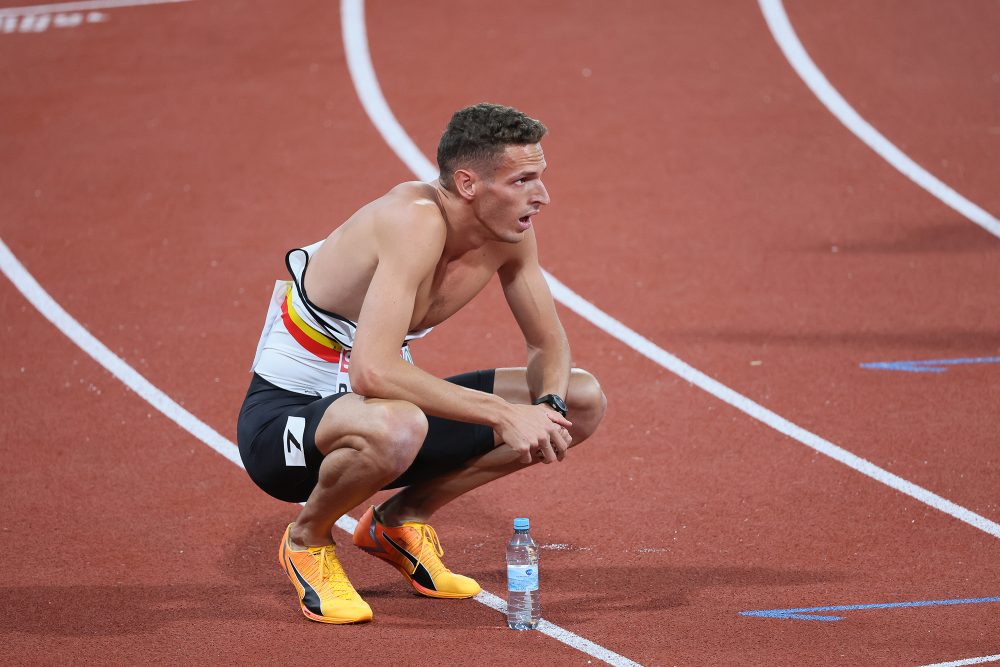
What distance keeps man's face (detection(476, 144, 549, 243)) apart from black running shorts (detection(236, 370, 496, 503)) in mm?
644

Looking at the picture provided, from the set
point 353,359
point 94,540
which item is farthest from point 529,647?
point 94,540

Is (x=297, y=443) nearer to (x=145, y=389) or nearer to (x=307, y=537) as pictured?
(x=307, y=537)

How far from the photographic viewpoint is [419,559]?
4367mm

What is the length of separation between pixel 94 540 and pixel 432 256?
1840mm

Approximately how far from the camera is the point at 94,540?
4.88 meters

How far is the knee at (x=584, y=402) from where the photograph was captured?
4.37 m

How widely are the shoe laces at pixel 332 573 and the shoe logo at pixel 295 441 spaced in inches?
11.8

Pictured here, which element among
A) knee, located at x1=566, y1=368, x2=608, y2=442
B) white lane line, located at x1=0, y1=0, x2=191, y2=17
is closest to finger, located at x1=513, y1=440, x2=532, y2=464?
knee, located at x1=566, y1=368, x2=608, y2=442

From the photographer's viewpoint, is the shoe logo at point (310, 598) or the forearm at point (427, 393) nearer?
the forearm at point (427, 393)

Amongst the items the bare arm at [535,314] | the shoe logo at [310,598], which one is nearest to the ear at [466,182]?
the bare arm at [535,314]

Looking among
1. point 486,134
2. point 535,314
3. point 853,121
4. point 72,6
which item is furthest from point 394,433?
point 72,6

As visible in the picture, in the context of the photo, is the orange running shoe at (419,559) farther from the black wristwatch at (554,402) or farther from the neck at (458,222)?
the neck at (458,222)

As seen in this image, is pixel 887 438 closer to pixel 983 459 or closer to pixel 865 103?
pixel 983 459

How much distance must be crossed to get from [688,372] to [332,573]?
2628mm
